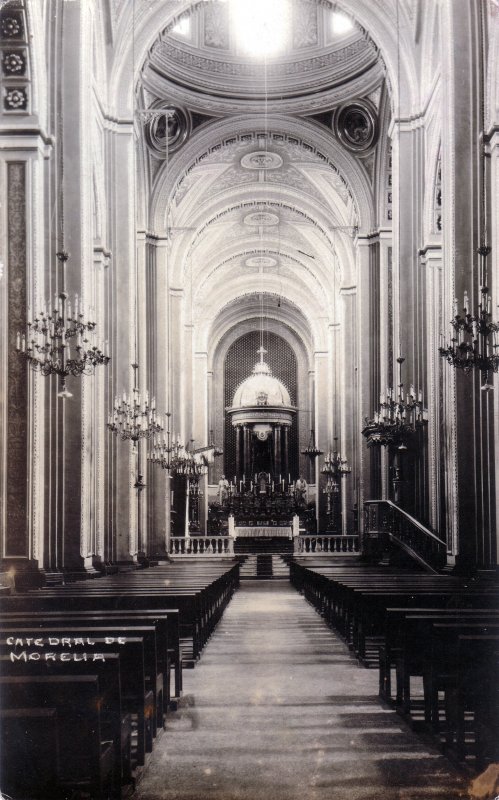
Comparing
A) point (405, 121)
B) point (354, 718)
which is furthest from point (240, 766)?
point (405, 121)

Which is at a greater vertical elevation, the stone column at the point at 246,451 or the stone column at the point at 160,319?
the stone column at the point at 160,319

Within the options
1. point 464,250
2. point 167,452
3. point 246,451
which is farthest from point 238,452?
point 464,250

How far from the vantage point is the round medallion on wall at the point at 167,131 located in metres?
21.8

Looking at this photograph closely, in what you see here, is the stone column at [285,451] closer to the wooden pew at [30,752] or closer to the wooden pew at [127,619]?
the wooden pew at [127,619]

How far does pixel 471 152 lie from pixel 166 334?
1202cm

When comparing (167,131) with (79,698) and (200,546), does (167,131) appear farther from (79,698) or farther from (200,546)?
(79,698)

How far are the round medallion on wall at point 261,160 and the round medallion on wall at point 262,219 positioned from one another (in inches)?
160

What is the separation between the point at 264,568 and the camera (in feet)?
72.8

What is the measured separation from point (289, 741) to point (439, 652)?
0.93m

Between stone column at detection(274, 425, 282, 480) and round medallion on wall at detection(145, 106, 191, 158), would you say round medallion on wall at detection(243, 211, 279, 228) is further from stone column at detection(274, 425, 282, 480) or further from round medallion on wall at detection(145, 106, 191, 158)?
stone column at detection(274, 425, 282, 480)

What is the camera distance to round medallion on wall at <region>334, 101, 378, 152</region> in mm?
21953

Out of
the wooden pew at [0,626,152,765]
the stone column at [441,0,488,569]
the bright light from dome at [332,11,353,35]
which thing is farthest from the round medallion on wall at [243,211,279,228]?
the wooden pew at [0,626,152,765]

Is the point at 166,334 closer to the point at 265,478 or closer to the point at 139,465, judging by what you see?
the point at 139,465

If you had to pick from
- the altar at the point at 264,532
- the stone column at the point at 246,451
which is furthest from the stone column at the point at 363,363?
the stone column at the point at 246,451
